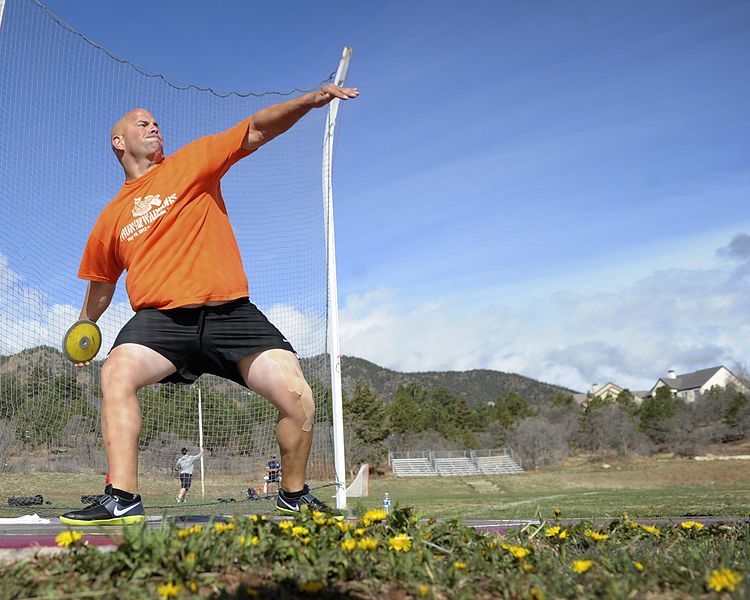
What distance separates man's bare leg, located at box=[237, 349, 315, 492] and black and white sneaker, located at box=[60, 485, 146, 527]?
0.77 meters

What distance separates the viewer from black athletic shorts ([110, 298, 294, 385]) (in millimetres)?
3391

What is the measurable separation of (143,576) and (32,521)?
2735 mm

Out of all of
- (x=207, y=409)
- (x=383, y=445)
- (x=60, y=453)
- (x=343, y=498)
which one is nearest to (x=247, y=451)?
(x=207, y=409)

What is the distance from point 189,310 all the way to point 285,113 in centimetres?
114

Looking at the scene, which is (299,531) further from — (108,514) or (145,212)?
(145,212)

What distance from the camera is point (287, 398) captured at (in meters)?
3.44

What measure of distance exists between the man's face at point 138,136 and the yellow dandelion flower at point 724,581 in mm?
3401

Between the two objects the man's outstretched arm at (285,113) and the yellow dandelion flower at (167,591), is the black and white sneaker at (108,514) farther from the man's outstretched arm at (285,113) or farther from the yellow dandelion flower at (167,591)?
the man's outstretched arm at (285,113)

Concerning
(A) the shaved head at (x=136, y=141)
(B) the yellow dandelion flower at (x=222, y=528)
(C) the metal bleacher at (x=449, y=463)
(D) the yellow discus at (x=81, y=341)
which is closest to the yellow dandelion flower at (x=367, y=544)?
(B) the yellow dandelion flower at (x=222, y=528)

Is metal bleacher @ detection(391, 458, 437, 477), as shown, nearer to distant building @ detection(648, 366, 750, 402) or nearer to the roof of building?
distant building @ detection(648, 366, 750, 402)

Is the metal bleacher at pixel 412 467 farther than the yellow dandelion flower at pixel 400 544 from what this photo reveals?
Yes

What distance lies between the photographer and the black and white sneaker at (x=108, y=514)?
3.05 m

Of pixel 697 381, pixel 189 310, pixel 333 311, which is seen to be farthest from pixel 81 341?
pixel 697 381

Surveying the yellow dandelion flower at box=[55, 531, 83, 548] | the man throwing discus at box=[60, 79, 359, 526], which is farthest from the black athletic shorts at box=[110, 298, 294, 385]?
the yellow dandelion flower at box=[55, 531, 83, 548]
